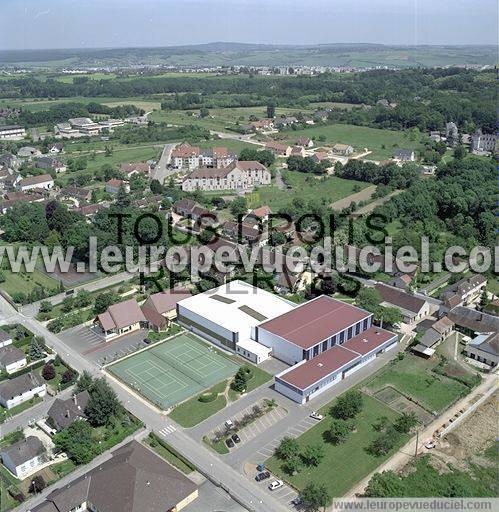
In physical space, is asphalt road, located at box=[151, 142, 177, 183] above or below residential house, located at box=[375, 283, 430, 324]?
above

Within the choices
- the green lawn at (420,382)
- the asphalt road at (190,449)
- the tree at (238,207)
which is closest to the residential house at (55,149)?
the tree at (238,207)

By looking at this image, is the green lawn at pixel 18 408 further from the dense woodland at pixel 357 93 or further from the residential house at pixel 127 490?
the dense woodland at pixel 357 93

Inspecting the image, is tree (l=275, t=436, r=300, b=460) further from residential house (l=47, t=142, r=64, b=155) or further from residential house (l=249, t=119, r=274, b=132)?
residential house (l=249, t=119, r=274, b=132)

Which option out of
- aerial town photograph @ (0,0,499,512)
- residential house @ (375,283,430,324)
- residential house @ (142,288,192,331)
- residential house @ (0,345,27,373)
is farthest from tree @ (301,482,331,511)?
residential house @ (0,345,27,373)

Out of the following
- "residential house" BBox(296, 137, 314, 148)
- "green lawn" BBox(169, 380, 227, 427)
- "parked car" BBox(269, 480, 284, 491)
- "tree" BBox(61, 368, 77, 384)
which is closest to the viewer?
"parked car" BBox(269, 480, 284, 491)

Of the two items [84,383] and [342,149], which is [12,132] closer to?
[342,149]

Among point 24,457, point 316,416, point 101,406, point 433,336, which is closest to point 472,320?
point 433,336

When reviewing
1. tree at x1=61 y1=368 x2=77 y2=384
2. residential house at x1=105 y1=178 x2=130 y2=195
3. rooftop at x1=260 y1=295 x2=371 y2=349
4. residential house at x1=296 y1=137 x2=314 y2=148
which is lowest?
tree at x1=61 y1=368 x2=77 y2=384
